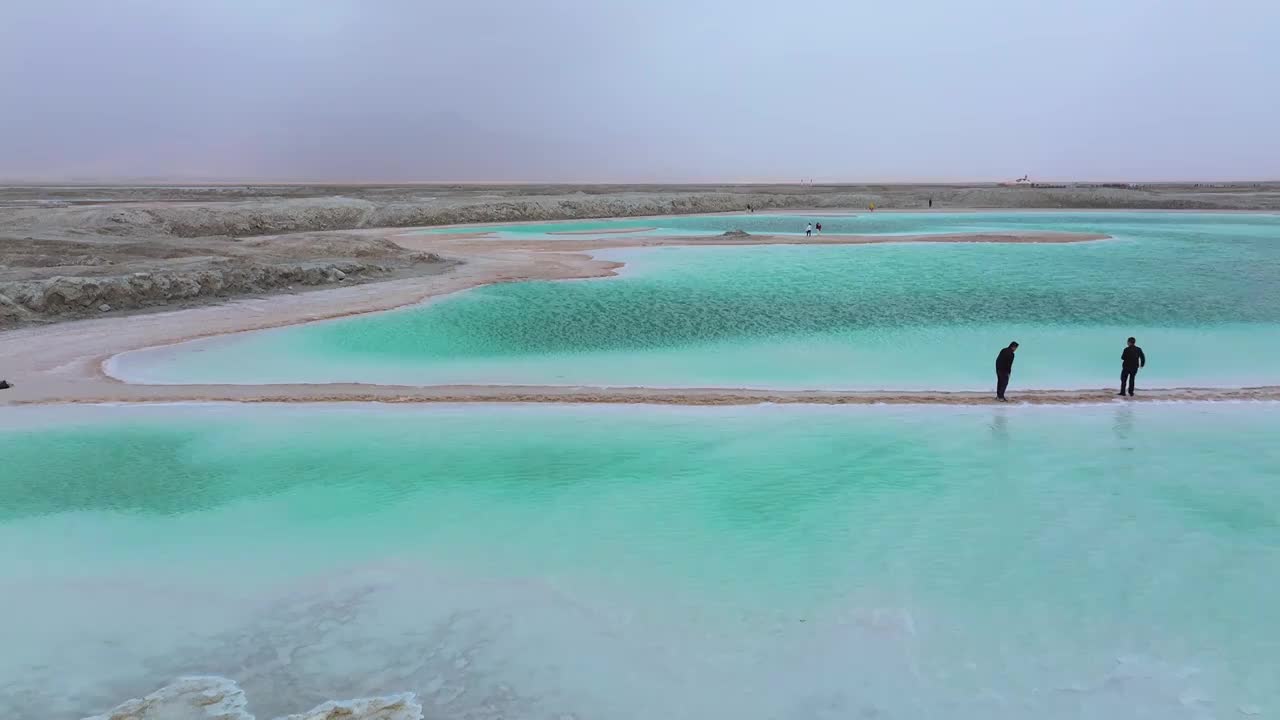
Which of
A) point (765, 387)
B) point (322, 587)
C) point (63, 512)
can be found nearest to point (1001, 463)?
point (765, 387)

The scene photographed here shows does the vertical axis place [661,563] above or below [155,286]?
below

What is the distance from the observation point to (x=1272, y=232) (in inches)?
2130

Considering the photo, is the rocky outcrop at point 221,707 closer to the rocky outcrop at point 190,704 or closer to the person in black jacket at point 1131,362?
the rocky outcrop at point 190,704

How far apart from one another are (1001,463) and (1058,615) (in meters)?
4.26

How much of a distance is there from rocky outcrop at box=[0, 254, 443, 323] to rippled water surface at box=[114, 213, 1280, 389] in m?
6.25

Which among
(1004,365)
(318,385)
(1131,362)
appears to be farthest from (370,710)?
(1131,362)

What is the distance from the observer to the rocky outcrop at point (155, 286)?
24.0 m

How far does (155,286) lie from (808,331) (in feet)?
65.1

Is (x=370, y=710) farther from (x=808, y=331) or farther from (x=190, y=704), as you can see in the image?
(x=808, y=331)

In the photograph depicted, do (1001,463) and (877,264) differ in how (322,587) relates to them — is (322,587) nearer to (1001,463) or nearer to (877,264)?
(1001,463)

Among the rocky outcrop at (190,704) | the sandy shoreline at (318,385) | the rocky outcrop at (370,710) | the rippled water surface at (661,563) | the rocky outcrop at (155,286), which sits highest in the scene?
the rocky outcrop at (155,286)

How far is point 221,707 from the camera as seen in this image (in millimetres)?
6672

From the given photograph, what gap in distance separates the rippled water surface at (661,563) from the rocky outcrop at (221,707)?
0.17m

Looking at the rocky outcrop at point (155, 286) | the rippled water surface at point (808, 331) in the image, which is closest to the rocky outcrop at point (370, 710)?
the rippled water surface at point (808, 331)
